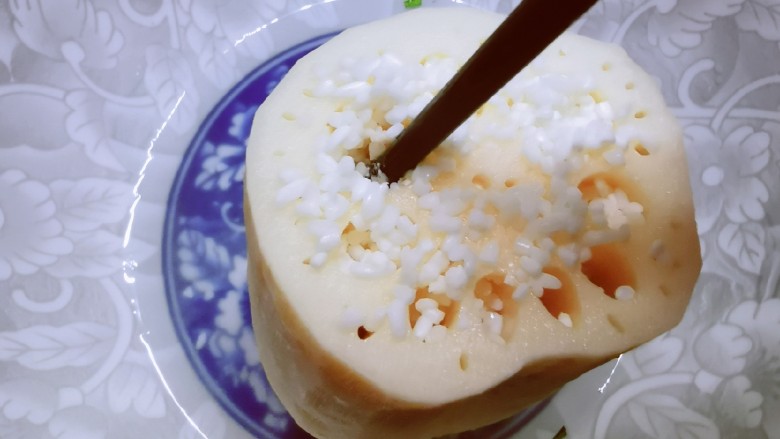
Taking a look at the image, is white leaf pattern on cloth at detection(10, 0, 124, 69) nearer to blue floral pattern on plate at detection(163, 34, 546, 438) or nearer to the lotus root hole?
blue floral pattern on plate at detection(163, 34, 546, 438)

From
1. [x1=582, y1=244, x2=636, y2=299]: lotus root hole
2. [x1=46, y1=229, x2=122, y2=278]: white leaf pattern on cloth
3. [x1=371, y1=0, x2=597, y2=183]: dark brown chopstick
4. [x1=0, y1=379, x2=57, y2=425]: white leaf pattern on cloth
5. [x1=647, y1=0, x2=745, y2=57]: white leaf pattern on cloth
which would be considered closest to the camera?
[x1=371, y1=0, x2=597, y2=183]: dark brown chopstick

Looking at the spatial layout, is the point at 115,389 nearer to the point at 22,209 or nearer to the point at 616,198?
the point at 22,209

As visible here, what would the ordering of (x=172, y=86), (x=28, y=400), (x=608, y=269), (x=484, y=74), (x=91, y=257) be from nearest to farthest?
(x=484, y=74) < (x=608, y=269) < (x=28, y=400) < (x=91, y=257) < (x=172, y=86)

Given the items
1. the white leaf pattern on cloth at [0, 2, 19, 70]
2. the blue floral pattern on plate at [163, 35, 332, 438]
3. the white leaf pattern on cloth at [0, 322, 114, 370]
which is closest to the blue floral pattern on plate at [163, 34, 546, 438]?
the blue floral pattern on plate at [163, 35, 332, 438]

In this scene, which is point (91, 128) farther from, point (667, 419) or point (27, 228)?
point (667, 419)

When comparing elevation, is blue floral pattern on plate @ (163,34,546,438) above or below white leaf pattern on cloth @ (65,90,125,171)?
below

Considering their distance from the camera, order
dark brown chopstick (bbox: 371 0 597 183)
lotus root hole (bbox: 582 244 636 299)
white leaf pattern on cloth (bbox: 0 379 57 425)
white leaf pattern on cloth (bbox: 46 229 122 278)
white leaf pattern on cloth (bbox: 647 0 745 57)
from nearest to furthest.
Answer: dark brown chopstick (bbox: 371 0 597 183) → lotus root hole (bbox: 582 244 636 299) → white leaf pattern on cloth (bbox: 0 379 57 425) → white leaf pattern on cloth (bbox: 46 229 122 278) → white leaf pattern on cloth (bbox: 647 0 745 57)

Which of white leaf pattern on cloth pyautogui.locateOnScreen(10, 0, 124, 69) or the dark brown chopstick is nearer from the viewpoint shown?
the dark brown chopstick

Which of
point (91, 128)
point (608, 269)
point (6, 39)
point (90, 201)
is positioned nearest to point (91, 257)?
point (90, 201)
